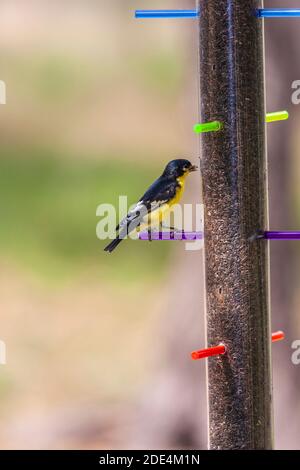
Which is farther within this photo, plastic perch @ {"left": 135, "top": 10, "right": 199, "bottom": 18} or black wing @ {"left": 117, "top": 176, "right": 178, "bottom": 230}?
black wing @ {"left": 117, "top": 176, "right": 178, "bottom": 230}

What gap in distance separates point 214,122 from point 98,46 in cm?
332

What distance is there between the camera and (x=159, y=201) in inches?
105

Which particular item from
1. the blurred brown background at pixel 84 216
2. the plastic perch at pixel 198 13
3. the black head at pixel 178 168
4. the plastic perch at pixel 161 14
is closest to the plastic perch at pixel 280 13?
the plastic perch at pixel 198 13

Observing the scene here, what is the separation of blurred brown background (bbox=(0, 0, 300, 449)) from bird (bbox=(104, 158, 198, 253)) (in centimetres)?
229

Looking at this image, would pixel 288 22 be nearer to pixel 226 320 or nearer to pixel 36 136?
pixel 36 136

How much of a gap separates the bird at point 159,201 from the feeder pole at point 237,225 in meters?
0.24

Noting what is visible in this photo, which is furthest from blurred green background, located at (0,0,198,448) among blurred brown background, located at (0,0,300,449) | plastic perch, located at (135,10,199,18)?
plastic perch, located at (135,10,199,18)

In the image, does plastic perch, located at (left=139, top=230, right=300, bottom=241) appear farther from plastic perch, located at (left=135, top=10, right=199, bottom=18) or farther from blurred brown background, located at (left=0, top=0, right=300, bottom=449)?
Answer: blurred brown background, located at (left=0, top=0, right=300, bottom=449)

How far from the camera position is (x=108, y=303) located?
5.58 m

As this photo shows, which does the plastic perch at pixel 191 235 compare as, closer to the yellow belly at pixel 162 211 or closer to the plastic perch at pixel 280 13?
the yellow belly at pixel 162 211

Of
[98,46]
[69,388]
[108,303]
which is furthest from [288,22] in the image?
[69,388]

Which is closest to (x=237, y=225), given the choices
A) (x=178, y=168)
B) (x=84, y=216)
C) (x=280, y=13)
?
(x=178, y=168)

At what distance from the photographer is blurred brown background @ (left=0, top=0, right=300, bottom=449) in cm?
518

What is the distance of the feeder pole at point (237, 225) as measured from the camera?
2.36 meters
